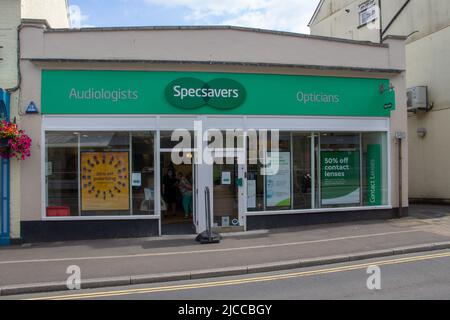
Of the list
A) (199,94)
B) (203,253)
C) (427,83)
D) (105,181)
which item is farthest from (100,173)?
(427,83)

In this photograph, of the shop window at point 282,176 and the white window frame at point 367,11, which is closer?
the shop window at point 282,176

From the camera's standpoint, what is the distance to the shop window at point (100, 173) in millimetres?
11609

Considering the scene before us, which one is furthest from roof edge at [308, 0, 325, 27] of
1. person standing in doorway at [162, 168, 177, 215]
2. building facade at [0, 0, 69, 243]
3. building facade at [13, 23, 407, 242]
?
building facade at [0, 0, 69, 243]

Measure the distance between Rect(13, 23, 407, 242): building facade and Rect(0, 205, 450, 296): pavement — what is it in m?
0.85

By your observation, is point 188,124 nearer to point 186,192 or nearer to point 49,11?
point 186,192

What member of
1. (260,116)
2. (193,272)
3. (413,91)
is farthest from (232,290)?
(413,91)

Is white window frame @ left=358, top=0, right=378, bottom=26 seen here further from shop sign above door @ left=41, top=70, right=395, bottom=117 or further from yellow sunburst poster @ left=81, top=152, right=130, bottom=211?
yellow sunburst poster @ left=81, top=152, right=130, bottom=211

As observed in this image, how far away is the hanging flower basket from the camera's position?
1077 centimetres

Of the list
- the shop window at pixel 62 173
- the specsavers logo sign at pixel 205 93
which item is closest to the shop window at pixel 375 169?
the specsavers logo sign at pixel 205 93

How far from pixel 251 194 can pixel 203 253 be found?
3.24 m

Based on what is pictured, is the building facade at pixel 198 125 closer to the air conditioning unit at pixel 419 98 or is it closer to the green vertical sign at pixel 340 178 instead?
the green vertical sign at pixel 340 178

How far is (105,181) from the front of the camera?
11.8 metres

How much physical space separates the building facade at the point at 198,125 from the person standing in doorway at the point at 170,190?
0.88m

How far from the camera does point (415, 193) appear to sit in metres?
17.8
